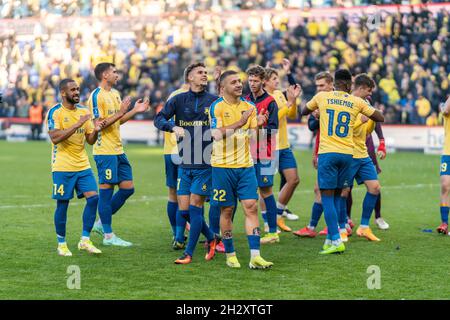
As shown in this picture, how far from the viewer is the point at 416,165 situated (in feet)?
72.5

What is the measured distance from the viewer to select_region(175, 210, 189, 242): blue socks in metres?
9.45

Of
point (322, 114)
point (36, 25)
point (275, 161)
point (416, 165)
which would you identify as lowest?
point (416, 165)

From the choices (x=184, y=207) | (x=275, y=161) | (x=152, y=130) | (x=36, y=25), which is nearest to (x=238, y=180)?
(x=184, y=207)

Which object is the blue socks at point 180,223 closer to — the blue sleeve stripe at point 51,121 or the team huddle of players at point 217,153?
the team huddle of players at point 217,153

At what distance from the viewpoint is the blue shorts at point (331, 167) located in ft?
30.9

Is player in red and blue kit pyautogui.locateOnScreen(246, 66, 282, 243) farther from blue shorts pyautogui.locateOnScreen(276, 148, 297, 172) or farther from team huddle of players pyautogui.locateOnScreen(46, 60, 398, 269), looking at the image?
blue shorts pyautogui.locateOnScreen(276, 148, 297, 172)

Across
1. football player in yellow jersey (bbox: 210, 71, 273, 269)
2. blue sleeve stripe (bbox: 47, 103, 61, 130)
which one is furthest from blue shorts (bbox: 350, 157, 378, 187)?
blue sleeve stripe (bbox: 47, 103, 61, 130)

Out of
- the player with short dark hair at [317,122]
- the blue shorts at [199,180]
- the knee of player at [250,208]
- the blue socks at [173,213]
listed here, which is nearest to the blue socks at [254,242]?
the knee of player at [250,208]

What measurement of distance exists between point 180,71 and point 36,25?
921 centimetres

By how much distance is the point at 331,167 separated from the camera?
944 cm

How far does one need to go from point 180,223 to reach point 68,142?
1598mm

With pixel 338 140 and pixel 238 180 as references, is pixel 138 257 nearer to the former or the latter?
pixel 238 180

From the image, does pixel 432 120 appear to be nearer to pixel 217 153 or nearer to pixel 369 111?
pixel 369 111

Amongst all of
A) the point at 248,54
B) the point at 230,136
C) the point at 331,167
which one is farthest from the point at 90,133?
the point at 248,54
